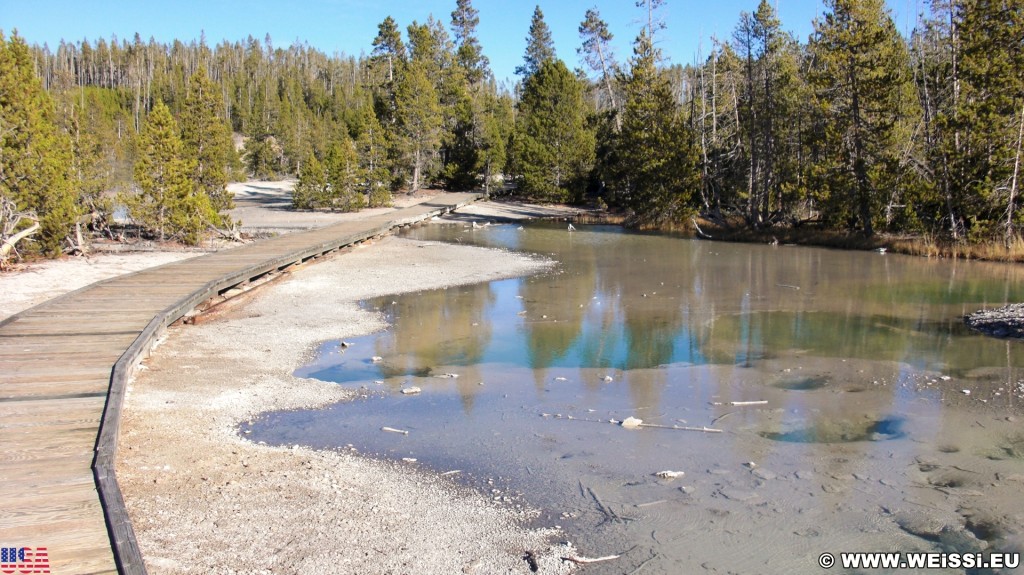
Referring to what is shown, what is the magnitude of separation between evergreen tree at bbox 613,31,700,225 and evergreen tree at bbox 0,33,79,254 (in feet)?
71.0

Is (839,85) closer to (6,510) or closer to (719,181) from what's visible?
(719,181)

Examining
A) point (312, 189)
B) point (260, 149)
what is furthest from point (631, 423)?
point (260, 149)

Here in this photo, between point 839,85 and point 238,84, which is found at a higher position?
point 238,84

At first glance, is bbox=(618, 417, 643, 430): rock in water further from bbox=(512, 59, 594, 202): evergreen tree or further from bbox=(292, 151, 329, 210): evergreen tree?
bbox=(512, 59, 594, 202): evergreen tree

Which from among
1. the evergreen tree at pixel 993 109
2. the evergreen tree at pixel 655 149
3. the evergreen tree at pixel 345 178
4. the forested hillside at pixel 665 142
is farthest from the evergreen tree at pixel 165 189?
the evergreen tree at pixel 993 109

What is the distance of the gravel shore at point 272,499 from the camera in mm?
4871

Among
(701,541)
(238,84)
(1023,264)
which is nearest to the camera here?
(701,541)

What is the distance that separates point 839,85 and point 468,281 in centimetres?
1450

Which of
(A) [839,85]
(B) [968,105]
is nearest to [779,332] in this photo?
(B) [968,105]

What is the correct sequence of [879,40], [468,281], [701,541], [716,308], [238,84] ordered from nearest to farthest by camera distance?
[701,541]
[716,308]
[468,281]
[879,40]
[238,84]

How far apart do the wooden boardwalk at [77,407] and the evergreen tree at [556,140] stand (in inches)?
1136

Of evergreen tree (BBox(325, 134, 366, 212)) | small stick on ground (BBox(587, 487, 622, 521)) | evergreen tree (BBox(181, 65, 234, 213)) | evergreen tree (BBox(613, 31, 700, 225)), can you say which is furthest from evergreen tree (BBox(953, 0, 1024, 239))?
evergreen tree (BBox(325, 134, 366, 212))

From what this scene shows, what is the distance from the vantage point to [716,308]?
1450 cm

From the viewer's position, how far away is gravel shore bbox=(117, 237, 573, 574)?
487cm
